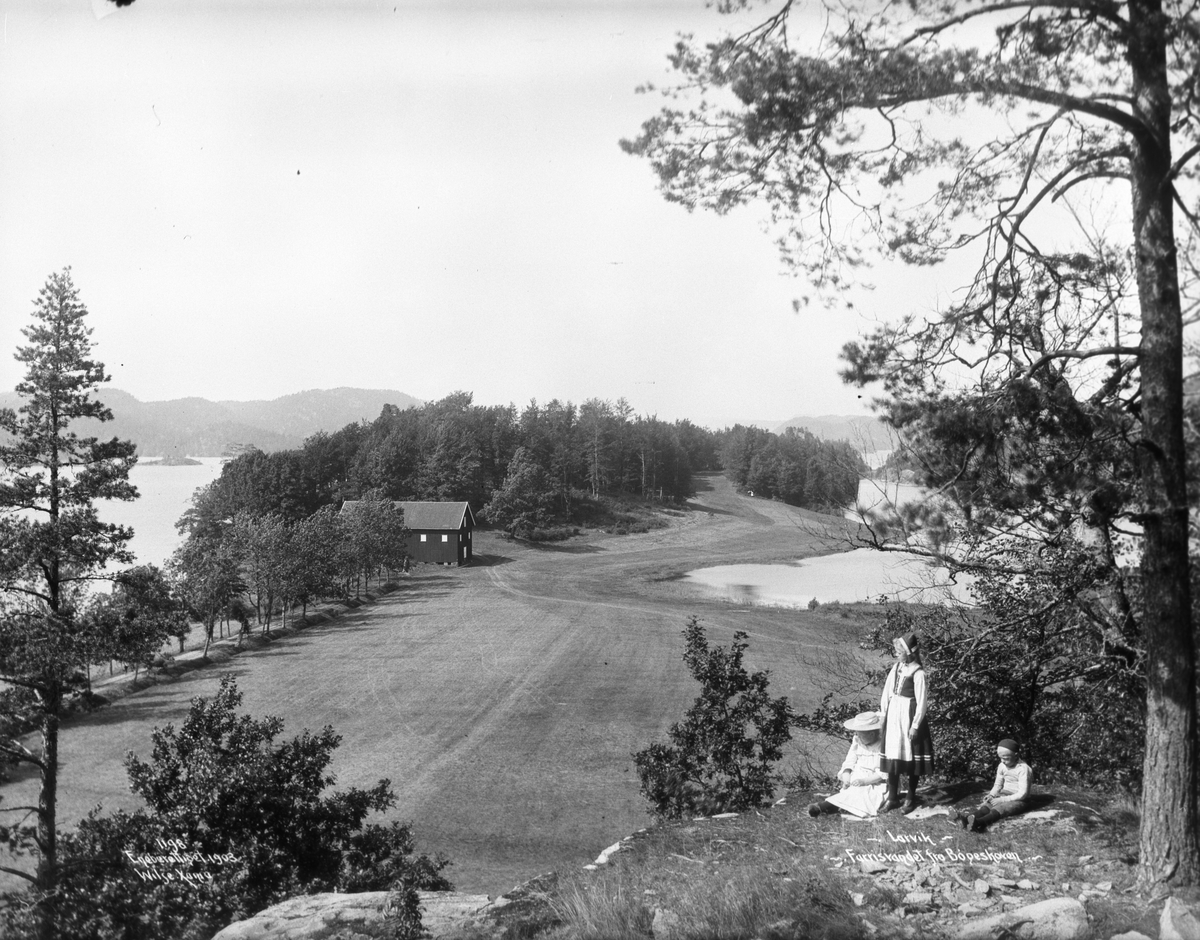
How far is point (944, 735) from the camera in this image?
31.7 feet

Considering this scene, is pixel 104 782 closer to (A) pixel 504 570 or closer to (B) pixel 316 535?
(B) pixel 316 535

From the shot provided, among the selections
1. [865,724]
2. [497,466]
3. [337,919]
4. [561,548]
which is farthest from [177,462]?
[865,724]

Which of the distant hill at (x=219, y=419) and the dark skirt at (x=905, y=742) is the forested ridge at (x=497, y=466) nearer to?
the distant hill at (x=219, y=419)

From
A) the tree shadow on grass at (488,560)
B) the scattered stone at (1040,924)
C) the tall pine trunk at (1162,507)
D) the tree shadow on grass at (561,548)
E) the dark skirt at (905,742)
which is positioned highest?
the tall pine trunk at (1162,507)

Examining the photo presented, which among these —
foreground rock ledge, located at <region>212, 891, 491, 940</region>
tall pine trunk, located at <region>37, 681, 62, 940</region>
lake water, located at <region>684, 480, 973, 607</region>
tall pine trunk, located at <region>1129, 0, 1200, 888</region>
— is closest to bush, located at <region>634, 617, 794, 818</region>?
foreground rock ledge, located at <region>212, 891, 491, 940</region>

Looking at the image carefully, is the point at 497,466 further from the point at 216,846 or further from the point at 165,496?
the point at 216,846

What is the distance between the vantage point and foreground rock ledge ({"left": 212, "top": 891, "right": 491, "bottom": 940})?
6.34 m

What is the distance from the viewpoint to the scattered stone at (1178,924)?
4.33 meters

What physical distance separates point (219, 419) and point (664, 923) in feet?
254

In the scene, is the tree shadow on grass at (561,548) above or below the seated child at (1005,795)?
below

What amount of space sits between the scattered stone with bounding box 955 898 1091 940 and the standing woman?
189 cm

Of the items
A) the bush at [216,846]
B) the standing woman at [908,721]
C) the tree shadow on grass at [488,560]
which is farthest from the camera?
the tree shadow on grass at [488,560]
